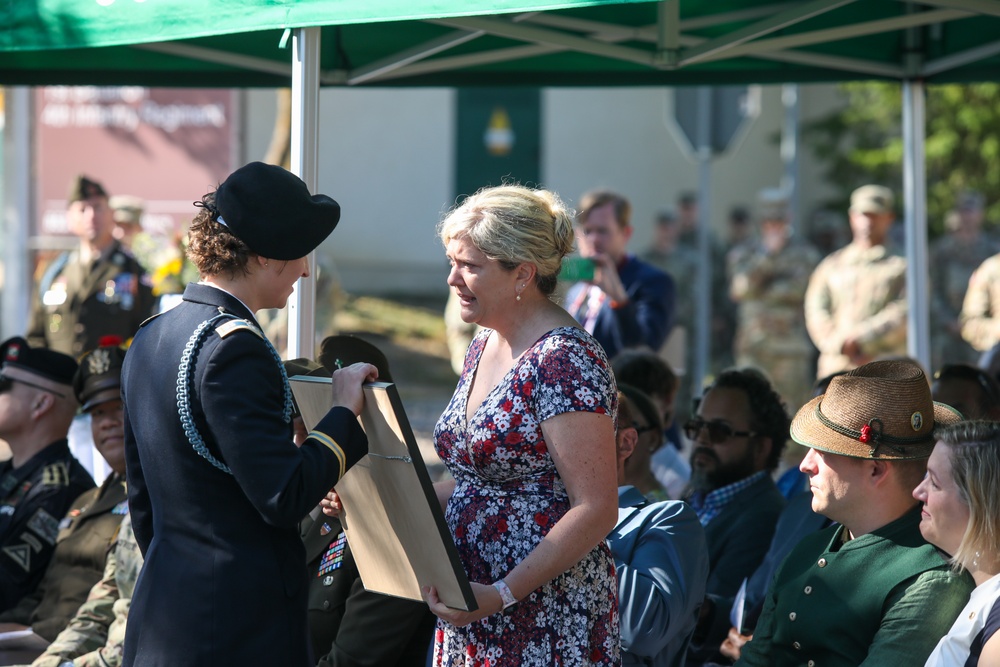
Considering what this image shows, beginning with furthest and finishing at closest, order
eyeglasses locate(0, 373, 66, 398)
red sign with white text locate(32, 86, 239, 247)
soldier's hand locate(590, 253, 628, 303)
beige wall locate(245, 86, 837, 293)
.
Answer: beige wall locate(245, 86, 837, 293)
red sign with white text locate(32, 86, 239, 247)
soldier's hand locate(590, 253, 628, 303)
eyeglasses locate(0, 373, 66, 398)

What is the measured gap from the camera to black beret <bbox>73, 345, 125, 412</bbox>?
4523 mm

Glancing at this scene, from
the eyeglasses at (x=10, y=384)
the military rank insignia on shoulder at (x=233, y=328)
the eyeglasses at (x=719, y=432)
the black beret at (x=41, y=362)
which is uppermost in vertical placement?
the military rank insignia on shoulder at (x=233, y=328)

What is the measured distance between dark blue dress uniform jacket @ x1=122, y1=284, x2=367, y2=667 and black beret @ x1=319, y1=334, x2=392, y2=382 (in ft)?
4.23

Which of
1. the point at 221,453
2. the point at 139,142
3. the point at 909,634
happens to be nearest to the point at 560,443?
the point at 221,453

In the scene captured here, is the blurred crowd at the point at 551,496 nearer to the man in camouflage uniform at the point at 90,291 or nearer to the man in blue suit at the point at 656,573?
the man in blue suit at the point at 656,573

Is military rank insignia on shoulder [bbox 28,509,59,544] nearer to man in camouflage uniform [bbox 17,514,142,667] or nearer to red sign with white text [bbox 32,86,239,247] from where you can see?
man in camouflage uniform [bbox 17,514,142,667]

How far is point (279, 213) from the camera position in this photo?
2.63 meters

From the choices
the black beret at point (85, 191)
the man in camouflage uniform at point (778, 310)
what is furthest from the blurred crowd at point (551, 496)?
the man in camouflage uniform at point (778, 310)

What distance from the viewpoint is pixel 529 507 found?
113 inches

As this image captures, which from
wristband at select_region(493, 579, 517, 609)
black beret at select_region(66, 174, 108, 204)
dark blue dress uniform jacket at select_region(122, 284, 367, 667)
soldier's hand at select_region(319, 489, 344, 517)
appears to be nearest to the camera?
dark blue dress uniform jacket at select_region(122, 284, 367, 667)

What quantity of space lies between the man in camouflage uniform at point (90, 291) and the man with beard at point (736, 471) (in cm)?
408

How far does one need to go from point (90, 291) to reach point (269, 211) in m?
5.21

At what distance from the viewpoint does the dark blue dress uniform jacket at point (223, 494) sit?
2.49m

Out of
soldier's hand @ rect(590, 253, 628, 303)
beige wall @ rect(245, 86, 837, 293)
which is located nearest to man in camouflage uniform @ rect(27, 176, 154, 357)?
soldier's hand @ rect(590, 253, 628, 303)
